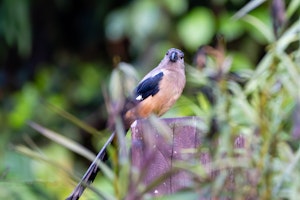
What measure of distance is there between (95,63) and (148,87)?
3325 mm

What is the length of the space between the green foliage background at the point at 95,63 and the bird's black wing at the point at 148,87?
0.40 ft

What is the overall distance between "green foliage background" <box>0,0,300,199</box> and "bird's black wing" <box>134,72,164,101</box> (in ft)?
0.40

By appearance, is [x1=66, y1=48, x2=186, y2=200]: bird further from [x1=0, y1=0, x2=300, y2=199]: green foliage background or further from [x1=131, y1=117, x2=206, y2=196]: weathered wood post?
[x1=131, y1=117, x2=206, y2=196]: weathered wood post

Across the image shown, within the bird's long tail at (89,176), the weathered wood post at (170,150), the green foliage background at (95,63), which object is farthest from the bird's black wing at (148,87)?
the weathered wood post at (170,150)

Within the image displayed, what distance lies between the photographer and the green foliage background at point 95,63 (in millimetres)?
2271

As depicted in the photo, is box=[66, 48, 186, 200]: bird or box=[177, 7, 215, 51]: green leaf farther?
box=[177, 7, 215, 51]: green leaf

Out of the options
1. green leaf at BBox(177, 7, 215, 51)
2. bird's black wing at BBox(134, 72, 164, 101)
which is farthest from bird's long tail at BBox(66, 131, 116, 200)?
green leaf at BBox(177, 7, 215, 51)

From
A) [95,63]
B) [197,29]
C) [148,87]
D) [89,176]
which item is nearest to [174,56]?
[148,87]

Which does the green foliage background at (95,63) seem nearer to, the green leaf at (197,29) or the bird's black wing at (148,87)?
the green leaf at (197,29)

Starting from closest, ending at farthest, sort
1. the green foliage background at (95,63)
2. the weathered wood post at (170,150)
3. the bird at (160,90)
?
the green foliage background at (95,63)
the weathered wood post at (170,150)
the bird at (160,90)

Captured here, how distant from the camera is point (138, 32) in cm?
580

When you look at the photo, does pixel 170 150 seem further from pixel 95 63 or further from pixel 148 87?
pixel 95 63

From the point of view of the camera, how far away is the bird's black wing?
338 cm

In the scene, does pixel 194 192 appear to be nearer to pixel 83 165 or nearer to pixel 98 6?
pixel 83 165
